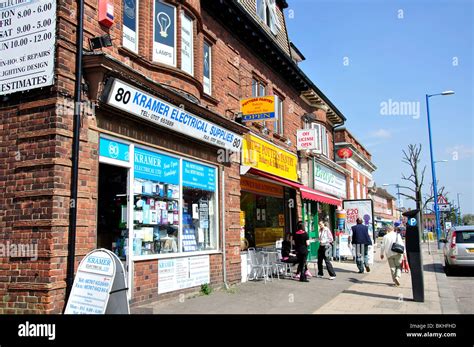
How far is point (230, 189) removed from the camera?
11.4 m

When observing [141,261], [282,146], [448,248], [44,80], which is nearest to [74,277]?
[141,261]

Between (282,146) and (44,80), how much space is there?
1022 centimetres

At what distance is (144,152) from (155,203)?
1.05 m

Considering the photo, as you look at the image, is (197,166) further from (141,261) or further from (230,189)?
(141,261)

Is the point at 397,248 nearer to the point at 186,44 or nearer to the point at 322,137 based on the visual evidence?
the point at 186,44

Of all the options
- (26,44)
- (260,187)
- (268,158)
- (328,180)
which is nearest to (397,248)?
(268,158)

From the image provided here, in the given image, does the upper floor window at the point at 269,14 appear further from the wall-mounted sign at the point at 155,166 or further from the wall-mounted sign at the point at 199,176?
the wall-mounted sign at the point at 155,166

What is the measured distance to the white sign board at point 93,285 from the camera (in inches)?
212

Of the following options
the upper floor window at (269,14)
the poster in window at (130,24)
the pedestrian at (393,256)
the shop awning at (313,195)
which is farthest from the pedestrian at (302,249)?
the upper floor window at (269,14)

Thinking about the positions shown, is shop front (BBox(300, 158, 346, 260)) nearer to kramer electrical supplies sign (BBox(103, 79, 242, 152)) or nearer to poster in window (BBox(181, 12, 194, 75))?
kramer electrical supplies sign (BBox(103, 79, 242, 152))

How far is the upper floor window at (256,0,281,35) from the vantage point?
50.2ft

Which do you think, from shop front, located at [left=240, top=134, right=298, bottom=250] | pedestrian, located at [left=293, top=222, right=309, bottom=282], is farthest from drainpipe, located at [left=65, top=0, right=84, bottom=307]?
pedestrian, located at [left=293, top=222, right=309, bottom=282]

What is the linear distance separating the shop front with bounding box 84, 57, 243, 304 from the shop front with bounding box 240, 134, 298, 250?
2.35 metres

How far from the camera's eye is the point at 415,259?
30.0 feet
